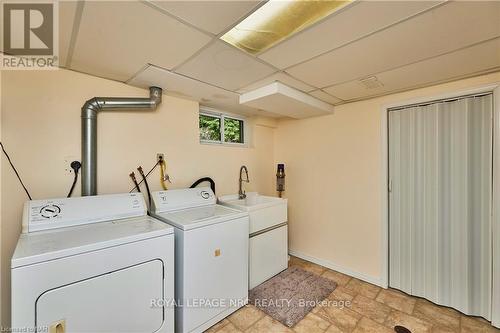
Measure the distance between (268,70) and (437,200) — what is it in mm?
2126

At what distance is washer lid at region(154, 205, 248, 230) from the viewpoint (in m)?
1.80

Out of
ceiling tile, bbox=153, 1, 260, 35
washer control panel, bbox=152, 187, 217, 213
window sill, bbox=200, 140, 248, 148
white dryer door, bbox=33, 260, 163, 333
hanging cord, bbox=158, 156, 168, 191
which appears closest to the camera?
ceiling tile, bbox=153, 1, 260, 35

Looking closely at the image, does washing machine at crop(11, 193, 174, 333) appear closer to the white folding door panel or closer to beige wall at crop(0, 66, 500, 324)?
beige wall at crop(0, 66, 500, 324)

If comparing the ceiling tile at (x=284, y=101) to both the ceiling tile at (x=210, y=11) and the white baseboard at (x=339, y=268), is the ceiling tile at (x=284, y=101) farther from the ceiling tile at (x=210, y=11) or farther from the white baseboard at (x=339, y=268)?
the white baseboard at (x=339, y=268)

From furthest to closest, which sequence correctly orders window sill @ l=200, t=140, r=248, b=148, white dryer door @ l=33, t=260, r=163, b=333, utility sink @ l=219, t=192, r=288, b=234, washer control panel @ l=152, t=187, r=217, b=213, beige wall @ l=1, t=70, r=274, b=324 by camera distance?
window sill @ l=200, t=140, r=248, b=148, utility sink @ l=219, t=192, r=288, b=234, washer control panel @ l=152, t=187, r=217, b=213, beige wall @ l=1, t=70, r=274, b=324, white dryer door @ l=33, t=260, r=163, b=333

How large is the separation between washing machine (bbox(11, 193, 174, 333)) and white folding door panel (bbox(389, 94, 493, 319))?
2.45 m

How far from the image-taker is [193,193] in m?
2.46

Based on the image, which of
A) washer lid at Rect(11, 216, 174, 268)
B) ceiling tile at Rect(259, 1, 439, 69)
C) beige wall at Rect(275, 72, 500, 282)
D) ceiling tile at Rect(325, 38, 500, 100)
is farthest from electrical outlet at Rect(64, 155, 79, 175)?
beige wall at Rect(275, 72, 500, 282)

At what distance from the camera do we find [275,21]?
1.33 metres

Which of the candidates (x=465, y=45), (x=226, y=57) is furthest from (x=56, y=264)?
(x=465, y=45)

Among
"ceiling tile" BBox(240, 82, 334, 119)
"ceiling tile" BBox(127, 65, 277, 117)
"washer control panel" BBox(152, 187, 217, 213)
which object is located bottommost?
"washer control panel" BBox(152, 187, 217, 213)

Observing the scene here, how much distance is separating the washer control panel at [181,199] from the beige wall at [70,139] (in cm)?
24

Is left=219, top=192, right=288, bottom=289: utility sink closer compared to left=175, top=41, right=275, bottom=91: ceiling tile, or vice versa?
left=175, top=41, right=275, bottom=91: ceiling tile

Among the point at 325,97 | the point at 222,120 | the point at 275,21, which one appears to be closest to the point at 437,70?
the point at 325,97
